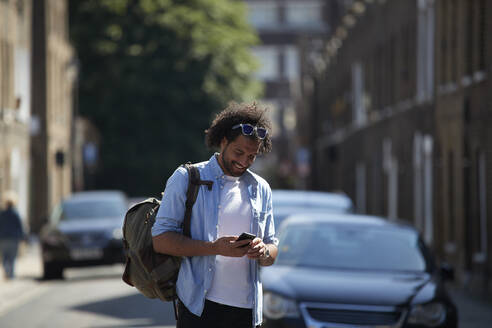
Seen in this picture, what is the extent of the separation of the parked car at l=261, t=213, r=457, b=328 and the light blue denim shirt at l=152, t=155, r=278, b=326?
Answer: 392cm

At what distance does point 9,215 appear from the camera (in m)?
22.2

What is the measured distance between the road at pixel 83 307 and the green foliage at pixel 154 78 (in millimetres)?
27503

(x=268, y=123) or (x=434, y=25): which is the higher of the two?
(x=434, y=25)

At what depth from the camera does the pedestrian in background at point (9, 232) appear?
22188 mm

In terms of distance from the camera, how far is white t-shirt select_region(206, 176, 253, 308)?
5410mm

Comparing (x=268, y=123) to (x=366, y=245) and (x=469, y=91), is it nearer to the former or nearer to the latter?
(x=366, y=245)

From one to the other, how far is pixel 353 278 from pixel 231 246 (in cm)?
514

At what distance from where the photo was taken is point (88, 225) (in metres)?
23.5

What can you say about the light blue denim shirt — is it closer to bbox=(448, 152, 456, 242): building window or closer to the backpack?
the backpack

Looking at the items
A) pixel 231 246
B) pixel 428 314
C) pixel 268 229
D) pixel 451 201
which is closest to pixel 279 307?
pixel 428 314

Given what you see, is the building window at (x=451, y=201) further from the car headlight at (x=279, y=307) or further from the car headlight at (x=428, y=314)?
the car headlight at (x=279, y=307)

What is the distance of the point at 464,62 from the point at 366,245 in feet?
44.0

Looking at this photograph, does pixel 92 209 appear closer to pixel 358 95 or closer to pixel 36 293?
pixel 36 293

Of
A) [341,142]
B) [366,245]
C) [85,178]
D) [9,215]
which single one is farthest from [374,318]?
[85,178]
